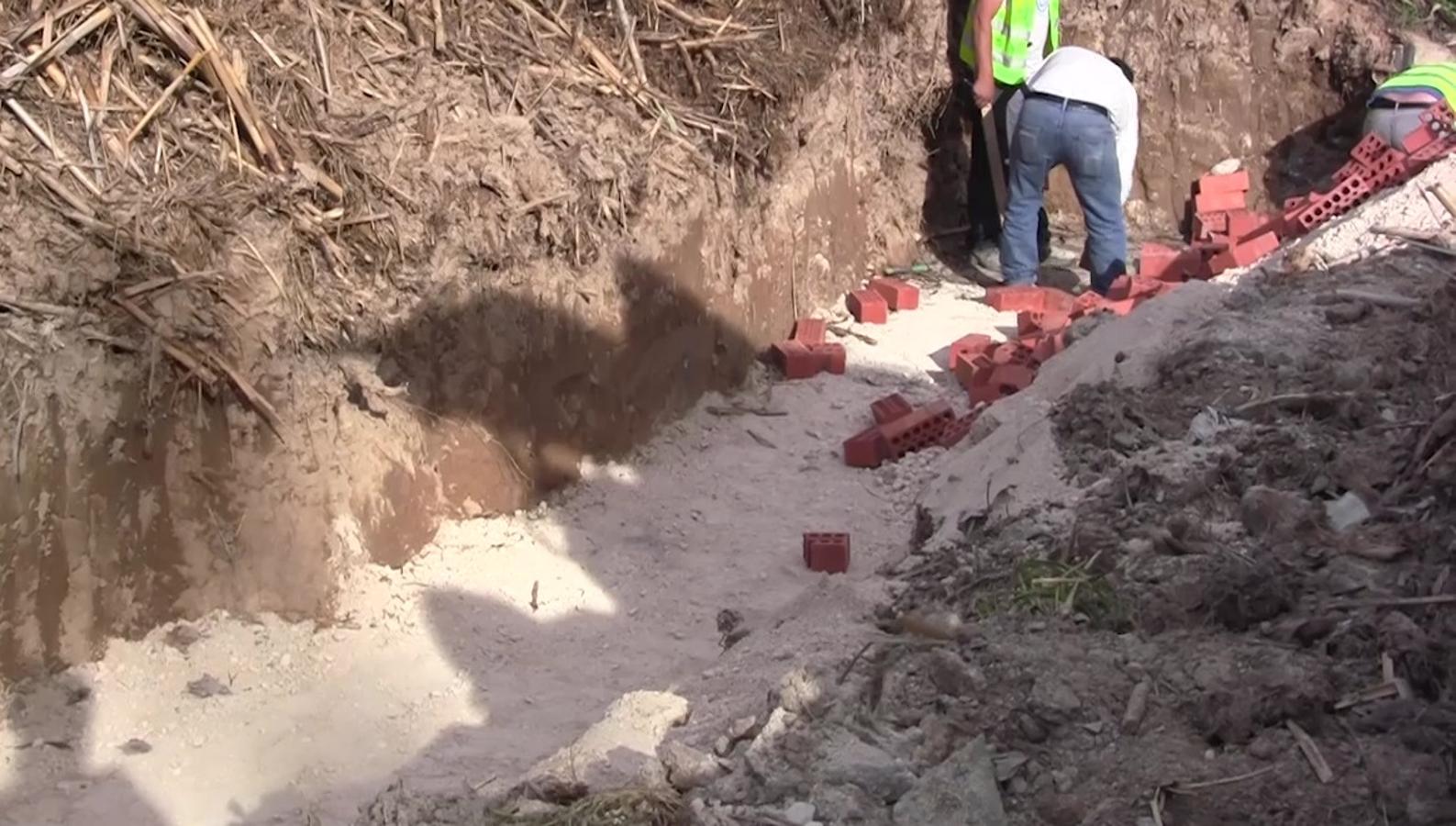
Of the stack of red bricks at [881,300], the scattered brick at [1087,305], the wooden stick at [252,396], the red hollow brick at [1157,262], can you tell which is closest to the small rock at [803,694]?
the wooden stick at [252,396]

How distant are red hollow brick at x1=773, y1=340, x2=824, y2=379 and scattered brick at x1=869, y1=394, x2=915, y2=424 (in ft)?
1.76

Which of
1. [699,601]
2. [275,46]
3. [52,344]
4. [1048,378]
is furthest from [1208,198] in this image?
[52,344]

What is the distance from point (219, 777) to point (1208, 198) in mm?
7163

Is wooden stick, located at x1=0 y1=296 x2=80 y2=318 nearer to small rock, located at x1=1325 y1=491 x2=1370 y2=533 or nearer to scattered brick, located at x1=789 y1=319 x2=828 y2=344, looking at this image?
small rock, located at x1=1325 y1=491 x2=1370 y2=533

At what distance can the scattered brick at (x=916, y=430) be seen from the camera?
6.79m

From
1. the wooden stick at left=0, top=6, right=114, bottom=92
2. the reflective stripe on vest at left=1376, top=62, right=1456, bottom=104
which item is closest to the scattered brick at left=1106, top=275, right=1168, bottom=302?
the reflective stripe on vest at left=1376, top=62, right=1456, bottom=104

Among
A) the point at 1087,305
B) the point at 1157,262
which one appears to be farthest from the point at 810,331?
the point at 1157,262

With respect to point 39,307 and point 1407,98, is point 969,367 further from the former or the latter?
point 39,307

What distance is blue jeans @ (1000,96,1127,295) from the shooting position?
8336mm

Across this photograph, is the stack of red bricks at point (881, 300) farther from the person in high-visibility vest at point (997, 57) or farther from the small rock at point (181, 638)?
the small rock at point (181, 638)

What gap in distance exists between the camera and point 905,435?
6.80m

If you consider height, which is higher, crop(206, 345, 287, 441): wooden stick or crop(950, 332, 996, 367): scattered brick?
crop(206, 345, 287, 441): wooden stick

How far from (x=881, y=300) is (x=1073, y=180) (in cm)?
Result: 129

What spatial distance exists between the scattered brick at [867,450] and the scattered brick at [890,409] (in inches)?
5.7
